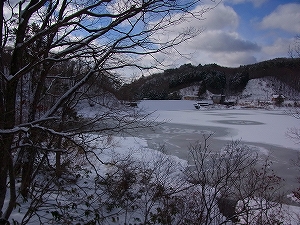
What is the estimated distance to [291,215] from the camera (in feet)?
20.2

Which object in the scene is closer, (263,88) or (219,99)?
(219,99)

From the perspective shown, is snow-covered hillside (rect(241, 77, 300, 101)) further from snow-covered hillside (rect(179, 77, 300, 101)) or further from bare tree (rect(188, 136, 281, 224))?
bare tree (rect(188, 136, 281, 224))

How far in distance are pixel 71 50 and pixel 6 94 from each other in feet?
3.52

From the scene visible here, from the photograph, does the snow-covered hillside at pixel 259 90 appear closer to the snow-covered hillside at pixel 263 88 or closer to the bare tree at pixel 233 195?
the snow-covered hillside at pixel 263 88

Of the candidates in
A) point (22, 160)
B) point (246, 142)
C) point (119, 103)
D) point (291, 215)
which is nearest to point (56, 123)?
point (22, 160)

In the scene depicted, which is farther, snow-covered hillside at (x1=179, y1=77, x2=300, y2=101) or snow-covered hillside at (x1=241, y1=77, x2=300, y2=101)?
snow-covered hillside at (x1=241, y1=77, x2=300, y2=101)

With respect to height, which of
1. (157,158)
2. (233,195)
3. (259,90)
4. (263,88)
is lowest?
(233,195)

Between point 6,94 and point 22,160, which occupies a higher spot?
point 6,94

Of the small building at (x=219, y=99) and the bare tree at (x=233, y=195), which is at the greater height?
the small building at (x=219, y=99)

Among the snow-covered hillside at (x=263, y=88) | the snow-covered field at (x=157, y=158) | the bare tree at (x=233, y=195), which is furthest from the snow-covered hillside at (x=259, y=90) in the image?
the bare tree at (x=233, y=195)

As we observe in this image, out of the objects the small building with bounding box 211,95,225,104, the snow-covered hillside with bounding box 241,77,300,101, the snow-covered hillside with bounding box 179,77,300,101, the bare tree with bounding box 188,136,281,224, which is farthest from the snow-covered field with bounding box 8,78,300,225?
the snow-covered hillside with bounding box 241,77,300,101

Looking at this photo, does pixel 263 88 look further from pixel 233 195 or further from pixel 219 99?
pixel 233 195

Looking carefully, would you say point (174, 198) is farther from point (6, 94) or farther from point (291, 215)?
point (6, 94)

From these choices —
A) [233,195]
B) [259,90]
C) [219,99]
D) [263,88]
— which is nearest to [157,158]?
[233,195]
